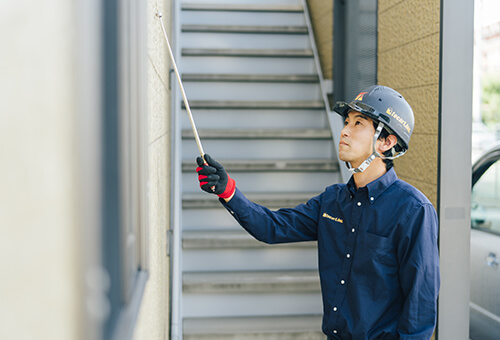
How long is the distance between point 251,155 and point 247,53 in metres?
0.90

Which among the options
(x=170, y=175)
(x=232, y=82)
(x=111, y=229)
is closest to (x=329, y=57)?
(x=232, y=82)

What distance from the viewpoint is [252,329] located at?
101 inches

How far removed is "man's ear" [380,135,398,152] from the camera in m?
1.63

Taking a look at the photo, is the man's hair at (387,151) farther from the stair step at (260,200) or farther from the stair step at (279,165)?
the stair step at (279,165)

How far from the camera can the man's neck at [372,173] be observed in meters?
1.64

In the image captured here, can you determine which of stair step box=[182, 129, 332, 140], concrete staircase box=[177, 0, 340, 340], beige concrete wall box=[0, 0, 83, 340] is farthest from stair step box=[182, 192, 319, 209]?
beige concrete wall box=[0, 0, 83, 340]

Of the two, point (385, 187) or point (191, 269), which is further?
point (191, 269)

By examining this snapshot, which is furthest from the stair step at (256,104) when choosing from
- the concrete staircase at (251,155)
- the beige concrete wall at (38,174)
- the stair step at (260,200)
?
the beige concrete wall at (38,174)

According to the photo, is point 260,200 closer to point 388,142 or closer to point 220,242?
point 220,242

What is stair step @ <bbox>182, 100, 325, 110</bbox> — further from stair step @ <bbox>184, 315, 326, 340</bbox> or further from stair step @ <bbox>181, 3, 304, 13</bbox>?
stair step @ <bbox>184, 315, 326, 340</bbox>

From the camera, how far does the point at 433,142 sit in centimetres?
218

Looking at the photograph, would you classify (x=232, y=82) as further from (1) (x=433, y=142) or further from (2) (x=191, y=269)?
(1) (x=433, y=142)

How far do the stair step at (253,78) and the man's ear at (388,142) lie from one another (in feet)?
7.44

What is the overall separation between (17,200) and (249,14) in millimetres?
4168
